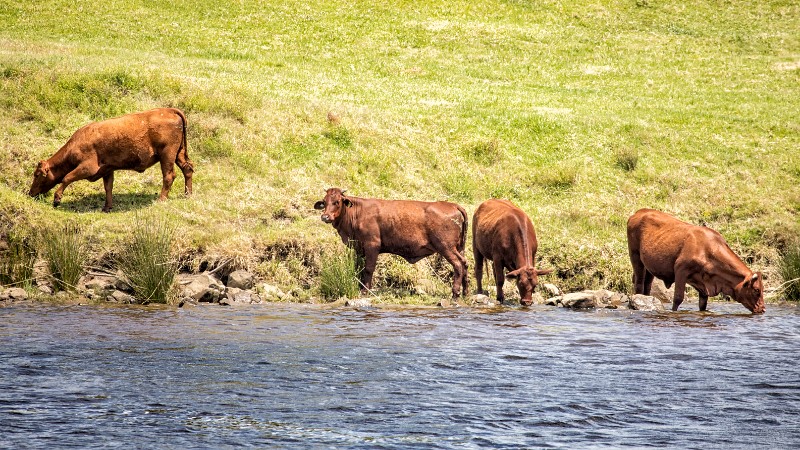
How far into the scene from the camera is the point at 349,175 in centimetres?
2238

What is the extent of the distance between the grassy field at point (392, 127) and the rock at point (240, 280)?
495 mm

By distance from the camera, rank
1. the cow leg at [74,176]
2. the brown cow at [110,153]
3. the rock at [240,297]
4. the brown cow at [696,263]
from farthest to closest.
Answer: the brown cow at [110,153], the cow leg at [74,176], the rock at [240,297], the brown cow at [696,263]

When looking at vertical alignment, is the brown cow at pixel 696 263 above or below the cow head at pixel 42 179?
below

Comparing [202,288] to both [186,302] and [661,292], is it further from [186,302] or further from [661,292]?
[661,292]

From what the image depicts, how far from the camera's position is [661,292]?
19.0m

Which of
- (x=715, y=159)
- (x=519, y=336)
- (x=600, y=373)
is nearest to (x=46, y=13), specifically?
(x=715, y=159)

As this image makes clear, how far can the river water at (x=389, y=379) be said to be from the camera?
360 inches

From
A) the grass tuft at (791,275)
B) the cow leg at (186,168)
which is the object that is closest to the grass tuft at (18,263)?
the cow leg at (186,168)

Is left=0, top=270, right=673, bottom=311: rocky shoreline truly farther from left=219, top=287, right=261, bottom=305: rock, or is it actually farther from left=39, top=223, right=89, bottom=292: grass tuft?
left=39, top=223, right=89, bottom=292: grass tuft

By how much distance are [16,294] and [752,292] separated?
12.0 meters

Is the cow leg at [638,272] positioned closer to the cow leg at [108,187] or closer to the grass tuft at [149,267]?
the grass tuft at [149,267]

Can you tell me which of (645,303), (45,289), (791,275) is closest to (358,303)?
(645,303)

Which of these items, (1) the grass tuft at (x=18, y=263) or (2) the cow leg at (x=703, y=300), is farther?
(2) the cow leg at (x=703, y=300)

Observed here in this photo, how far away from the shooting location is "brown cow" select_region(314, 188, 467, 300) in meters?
18.0
